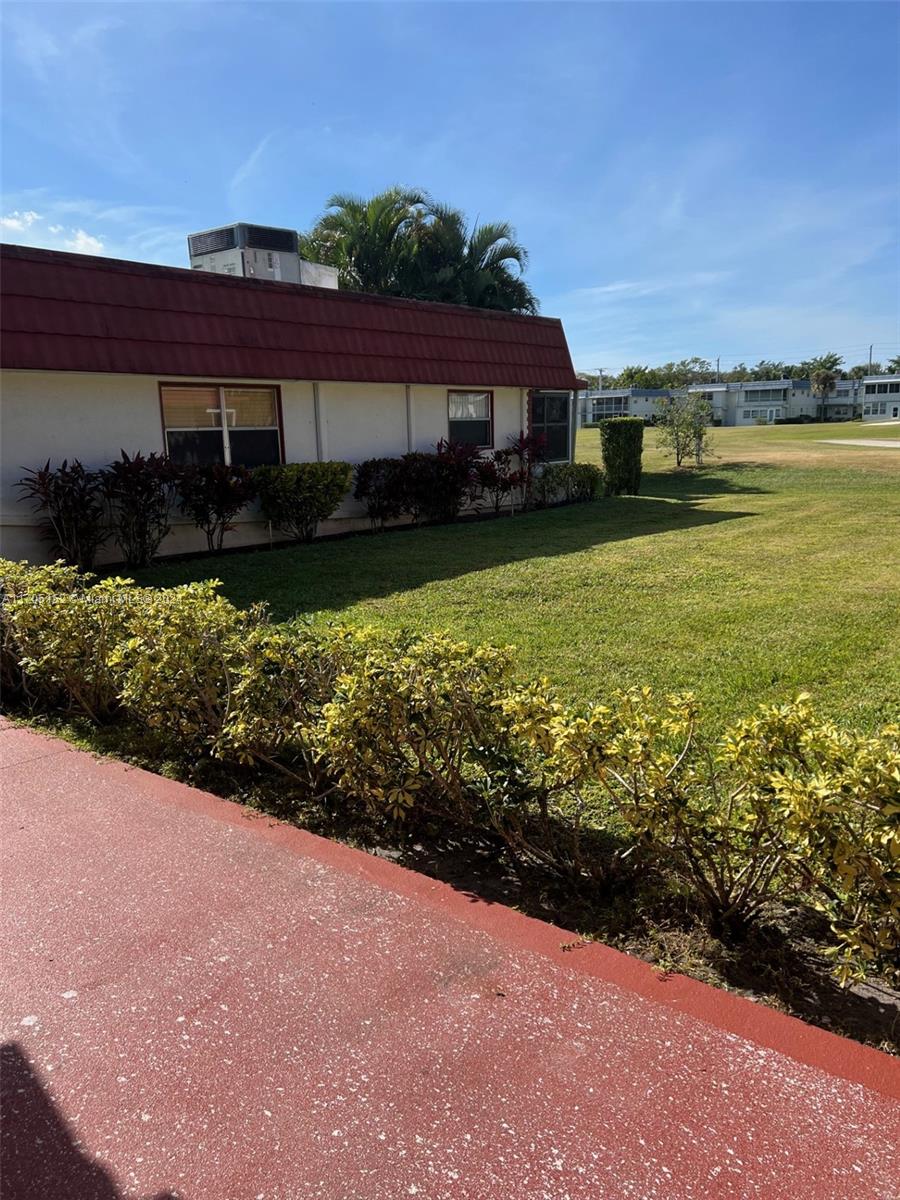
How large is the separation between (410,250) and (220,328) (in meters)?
12.6

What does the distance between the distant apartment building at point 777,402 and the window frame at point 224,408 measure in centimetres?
6539

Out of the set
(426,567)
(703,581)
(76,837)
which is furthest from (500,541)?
(76,837)

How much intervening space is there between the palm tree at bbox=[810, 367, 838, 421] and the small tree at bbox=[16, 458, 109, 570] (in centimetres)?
9520

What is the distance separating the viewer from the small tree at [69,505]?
29.5ft

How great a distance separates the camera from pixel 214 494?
1023 cm

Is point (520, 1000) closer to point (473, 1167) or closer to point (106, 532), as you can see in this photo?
point (473, 1167)

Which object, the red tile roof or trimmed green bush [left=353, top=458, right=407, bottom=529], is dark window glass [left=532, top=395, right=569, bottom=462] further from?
trimmed green bush [left=353, top=458, right=407, bottom=529]

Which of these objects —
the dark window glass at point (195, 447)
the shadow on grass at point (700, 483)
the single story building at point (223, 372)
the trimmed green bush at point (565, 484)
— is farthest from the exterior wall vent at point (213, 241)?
the shadow on grass at point (700, 483)

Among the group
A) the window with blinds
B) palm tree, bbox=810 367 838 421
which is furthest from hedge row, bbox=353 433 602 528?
palm tree, bbox=810 367 838 421

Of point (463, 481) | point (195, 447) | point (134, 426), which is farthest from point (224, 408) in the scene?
point (463, 481)

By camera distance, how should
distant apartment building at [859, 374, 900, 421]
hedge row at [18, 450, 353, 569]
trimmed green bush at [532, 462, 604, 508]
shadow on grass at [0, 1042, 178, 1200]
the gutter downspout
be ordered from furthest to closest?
1. distant apartment building at [859, 374, 900, 421]
2. trimmed green bush at [532, 462, 604, 508]
3. the gutter downspout
4. hedge row at [18, 450, 353, 569]
5. shadow on grass at [0, 1042, 178, 1200]

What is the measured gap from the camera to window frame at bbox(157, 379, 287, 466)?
10352 millimetres

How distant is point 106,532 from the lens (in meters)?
9.70

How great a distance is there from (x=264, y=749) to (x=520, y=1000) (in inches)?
80.6
